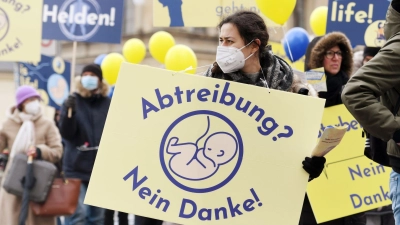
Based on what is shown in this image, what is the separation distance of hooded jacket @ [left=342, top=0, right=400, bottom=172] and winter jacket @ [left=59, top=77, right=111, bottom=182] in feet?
16.5

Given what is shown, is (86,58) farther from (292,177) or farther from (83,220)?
(292,177)

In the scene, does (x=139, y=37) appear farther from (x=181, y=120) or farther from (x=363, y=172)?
(x=181, y=120)

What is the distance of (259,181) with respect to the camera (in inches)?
158

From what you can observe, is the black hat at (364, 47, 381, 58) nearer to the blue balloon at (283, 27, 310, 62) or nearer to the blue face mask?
the blue balloon at (283, 27, 310, 62)

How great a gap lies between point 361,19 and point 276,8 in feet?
3.10

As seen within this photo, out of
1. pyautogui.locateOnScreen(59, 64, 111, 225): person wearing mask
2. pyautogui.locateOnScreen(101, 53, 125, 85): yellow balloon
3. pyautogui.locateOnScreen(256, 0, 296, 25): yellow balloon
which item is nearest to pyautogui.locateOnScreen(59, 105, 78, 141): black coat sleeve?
pyautogui.locateOnScreen(59, 64, 111, 225): person wearing mask

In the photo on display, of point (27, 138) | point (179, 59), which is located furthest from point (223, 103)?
point (27, 138)

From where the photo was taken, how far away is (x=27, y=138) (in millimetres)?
8836

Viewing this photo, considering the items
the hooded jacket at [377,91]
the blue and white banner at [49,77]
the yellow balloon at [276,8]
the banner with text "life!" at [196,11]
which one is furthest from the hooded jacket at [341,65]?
the blue and white banner at [49,77]

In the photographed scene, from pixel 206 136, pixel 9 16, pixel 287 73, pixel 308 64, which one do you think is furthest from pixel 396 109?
pixel 9 16

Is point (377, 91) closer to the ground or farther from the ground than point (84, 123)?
farther from the ground

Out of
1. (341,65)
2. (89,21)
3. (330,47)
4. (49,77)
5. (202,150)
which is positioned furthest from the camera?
(49,77)

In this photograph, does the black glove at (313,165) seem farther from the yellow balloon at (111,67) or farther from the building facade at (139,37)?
the building facade at (139,37)

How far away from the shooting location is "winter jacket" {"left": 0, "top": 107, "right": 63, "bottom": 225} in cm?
884
